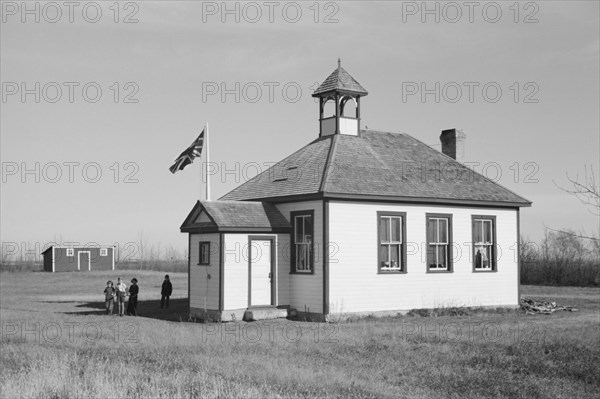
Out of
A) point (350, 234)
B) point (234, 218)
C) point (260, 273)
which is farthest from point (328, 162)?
point (260, 273)

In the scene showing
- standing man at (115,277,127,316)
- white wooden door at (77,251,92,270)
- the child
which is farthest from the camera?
white wooden door at (77,251,92,270)

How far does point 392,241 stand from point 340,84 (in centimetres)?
649

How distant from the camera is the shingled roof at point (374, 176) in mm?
26938

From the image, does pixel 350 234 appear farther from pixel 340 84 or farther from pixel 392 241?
pixel 340 84

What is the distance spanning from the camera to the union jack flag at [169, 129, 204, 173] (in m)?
31.5

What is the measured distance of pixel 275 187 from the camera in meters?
28.8

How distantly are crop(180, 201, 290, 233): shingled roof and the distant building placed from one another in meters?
52.3

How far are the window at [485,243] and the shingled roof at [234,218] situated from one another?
7830 millimetres

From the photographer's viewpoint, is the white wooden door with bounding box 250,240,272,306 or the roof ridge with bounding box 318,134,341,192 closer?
the roof ridge with bounding box 318,134,341,192

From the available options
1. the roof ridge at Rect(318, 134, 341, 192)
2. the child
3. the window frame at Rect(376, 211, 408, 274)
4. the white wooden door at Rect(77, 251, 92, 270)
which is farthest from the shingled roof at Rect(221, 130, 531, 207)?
the white wooden door at Rect(77, 251, 92, 270)

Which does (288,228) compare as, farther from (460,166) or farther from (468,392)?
(468,392)

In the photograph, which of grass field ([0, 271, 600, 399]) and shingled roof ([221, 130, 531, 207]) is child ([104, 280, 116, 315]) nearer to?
grass field ([0, 271, 600, 399])

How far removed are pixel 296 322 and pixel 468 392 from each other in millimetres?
10283

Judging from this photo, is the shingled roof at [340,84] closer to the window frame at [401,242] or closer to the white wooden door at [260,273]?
the window frame at [401,242]
